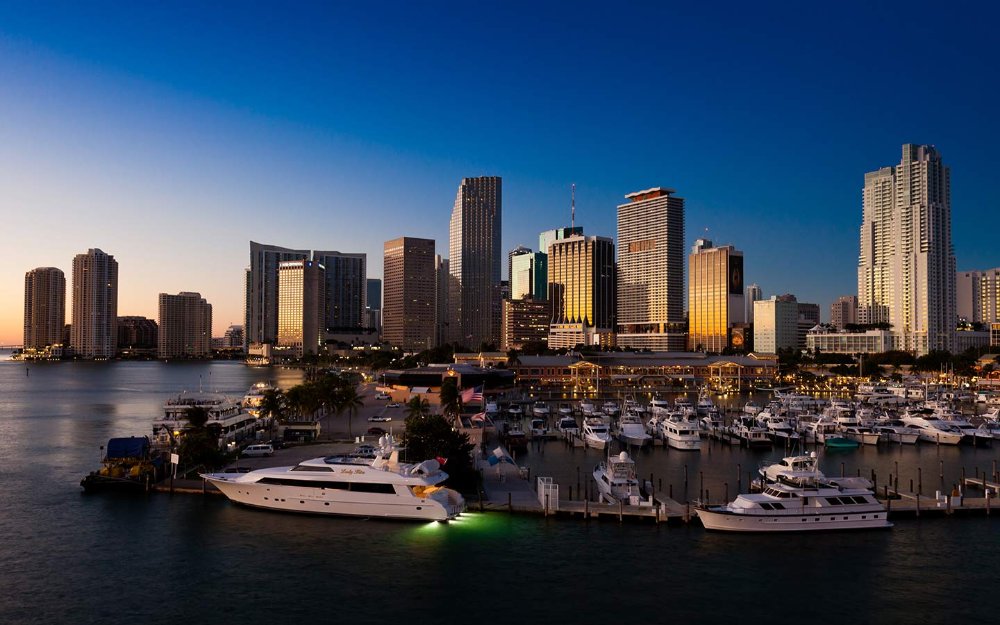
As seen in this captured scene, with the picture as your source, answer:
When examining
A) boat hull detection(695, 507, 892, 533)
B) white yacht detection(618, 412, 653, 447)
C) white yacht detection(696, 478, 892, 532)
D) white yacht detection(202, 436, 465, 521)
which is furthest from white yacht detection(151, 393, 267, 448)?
white yacht detection(696, 478, 892, 532)

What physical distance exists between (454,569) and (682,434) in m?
40.6

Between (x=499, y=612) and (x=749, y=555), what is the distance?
1345 cm

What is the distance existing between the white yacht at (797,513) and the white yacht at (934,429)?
40.6 meters

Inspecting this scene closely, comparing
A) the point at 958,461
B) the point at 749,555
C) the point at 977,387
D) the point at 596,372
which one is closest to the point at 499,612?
the point at 749,555

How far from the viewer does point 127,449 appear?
51156 millimetres

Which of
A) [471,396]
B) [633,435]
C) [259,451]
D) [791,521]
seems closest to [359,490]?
[259,451]

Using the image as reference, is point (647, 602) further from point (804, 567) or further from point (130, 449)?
point (130, 449)

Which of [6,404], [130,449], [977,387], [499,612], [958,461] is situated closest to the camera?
[499,612]

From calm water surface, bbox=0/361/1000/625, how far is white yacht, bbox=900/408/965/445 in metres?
36.7

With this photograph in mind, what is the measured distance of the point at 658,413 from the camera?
87.2m

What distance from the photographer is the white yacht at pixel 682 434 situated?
2672 inches

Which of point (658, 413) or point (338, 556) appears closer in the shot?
point (338, 556)

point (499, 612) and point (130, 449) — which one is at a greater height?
point (130, 449)

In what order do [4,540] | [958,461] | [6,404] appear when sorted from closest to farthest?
[4,540] < [958,461] < [6,404]
